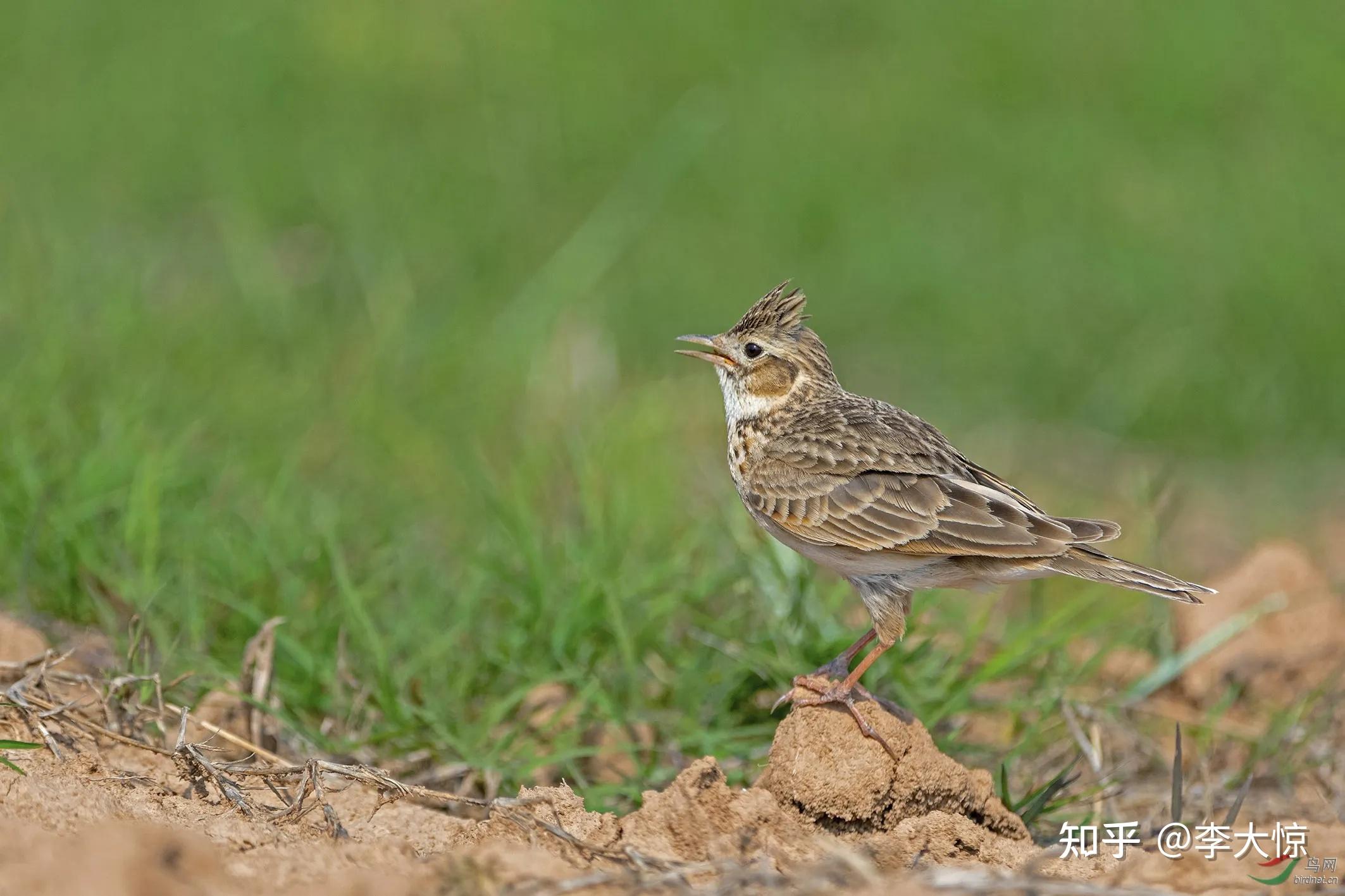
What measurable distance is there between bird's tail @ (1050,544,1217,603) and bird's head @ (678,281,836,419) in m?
1.14

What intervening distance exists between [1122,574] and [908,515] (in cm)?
61

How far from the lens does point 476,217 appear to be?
1123 cm

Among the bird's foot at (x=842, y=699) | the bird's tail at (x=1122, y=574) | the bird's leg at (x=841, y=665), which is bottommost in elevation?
the bird's foot at (x=842, y=699)

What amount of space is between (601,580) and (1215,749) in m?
2.25

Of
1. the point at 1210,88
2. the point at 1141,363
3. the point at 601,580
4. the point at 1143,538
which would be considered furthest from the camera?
the point at 1210,88

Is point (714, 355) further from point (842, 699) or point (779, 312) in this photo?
point (842, 699)

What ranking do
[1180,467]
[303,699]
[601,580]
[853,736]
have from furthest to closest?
[1180,467] → [601,580] → [303,699] → [853,736]

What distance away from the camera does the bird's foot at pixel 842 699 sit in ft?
13.9

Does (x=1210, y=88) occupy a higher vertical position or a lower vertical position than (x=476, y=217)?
higher

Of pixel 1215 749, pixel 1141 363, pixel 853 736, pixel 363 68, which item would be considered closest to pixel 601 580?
pixel 853 736

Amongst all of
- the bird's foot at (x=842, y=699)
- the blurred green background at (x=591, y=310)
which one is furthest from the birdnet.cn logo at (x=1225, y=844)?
the blurred green background at (x=591, y=310)

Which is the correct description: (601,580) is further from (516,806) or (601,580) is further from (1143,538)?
(1143,538)

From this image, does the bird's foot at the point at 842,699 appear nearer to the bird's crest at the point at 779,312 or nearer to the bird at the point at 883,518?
the bird at the point at 883,518

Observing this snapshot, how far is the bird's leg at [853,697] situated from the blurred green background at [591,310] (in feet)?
2.30
